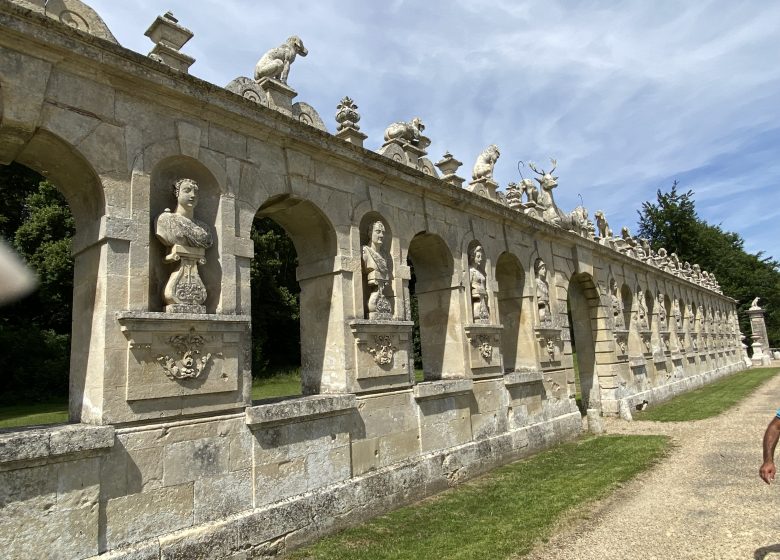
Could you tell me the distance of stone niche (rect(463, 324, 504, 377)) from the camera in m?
8.04

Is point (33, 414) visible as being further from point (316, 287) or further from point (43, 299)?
point (316, 287)

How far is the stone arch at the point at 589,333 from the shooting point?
1318 centimetres

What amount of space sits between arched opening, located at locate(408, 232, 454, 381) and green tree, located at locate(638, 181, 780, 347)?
35403 millimetres

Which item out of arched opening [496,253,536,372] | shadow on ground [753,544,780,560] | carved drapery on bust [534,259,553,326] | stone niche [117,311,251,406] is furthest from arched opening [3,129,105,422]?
carved drapery on bust [534,259,553,326]

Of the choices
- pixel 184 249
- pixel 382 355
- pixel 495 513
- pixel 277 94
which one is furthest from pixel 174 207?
pixel 495 513

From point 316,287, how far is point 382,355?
114cm

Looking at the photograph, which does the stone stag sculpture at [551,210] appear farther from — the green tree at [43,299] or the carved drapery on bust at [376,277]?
the green tree at [43,299]

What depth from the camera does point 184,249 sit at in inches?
184

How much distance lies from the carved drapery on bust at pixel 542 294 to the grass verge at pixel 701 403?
4240 mm

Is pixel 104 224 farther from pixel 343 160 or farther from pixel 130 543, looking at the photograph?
pixel 343 160

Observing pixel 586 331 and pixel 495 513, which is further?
pixel 586 331

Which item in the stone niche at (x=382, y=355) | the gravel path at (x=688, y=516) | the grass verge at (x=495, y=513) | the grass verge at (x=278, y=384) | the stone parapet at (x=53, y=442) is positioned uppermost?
the stone niche at (x=382, y=355)

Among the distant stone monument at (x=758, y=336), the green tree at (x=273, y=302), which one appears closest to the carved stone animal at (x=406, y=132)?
the green tree at (x=273, y=302)

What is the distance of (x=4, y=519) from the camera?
351cm
